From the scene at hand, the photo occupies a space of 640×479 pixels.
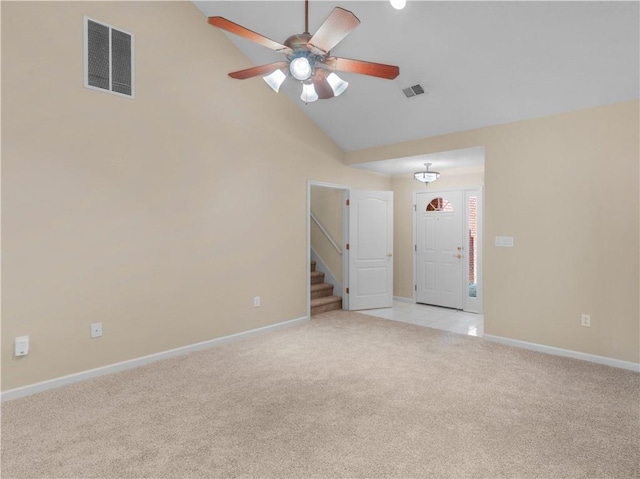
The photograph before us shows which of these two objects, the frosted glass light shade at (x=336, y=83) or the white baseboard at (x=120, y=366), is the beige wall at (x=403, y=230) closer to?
the white baseboard at (x=120, y=366)

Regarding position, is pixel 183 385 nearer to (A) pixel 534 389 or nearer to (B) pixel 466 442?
(B) pixel 466 442

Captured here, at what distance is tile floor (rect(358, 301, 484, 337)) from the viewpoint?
5.09 meters

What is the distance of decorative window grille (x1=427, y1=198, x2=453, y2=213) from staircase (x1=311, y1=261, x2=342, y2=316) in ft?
7.80

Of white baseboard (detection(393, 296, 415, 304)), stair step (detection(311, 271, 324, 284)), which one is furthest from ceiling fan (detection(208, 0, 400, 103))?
white baseboard (detection(393, 296, 415, 304))

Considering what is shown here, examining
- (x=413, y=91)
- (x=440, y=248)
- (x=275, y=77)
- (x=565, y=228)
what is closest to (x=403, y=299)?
(x=440, y=248)

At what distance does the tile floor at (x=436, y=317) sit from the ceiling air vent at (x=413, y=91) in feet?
10.3

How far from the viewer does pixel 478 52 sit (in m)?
3.49

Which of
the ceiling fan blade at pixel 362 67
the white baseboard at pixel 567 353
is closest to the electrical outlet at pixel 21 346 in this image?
the ceiling fan blade at pixel 362 67

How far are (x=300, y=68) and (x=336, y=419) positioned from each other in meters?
2.52

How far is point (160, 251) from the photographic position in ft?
12.3

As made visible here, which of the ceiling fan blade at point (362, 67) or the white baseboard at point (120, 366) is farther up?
the ceiling fan blade at point (362, 67)

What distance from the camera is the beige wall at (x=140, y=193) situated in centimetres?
291

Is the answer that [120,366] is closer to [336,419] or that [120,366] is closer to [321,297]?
[336,419]

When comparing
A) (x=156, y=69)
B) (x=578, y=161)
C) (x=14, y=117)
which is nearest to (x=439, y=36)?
(x=578, y=161)
